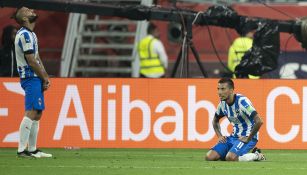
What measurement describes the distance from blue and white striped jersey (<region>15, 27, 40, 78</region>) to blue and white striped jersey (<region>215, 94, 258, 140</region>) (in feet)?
9.14

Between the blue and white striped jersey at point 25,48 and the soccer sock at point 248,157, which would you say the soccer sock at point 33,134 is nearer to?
the blue and white striped jersey at point 25,48

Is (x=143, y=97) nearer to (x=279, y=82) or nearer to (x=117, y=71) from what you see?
(x=279, y=82)

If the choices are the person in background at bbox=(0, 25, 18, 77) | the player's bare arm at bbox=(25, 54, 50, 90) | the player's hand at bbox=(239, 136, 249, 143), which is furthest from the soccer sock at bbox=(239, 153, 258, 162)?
the person in background at bbox=(0, 25, 18, 77)

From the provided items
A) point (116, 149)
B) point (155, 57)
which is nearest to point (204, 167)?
point (116, 149)

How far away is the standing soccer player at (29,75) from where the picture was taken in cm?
1536

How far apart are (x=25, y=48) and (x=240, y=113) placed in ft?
10.3

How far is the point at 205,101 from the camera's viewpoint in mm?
18922

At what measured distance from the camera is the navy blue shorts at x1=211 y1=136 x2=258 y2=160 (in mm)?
15930

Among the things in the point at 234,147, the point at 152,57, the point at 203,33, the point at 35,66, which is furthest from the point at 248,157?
the point at 203,33

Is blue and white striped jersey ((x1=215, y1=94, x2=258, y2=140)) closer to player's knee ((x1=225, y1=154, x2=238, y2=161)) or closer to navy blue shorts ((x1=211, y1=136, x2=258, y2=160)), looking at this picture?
navy blue shorts ((x1=211, y1=136, x2=258, y2=160))

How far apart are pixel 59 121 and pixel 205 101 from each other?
243 centimetres

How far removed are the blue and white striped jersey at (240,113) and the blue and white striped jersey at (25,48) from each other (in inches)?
110

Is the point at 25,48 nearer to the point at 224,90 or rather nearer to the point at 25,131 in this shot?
the point at 25,131

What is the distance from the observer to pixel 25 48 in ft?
50.4
